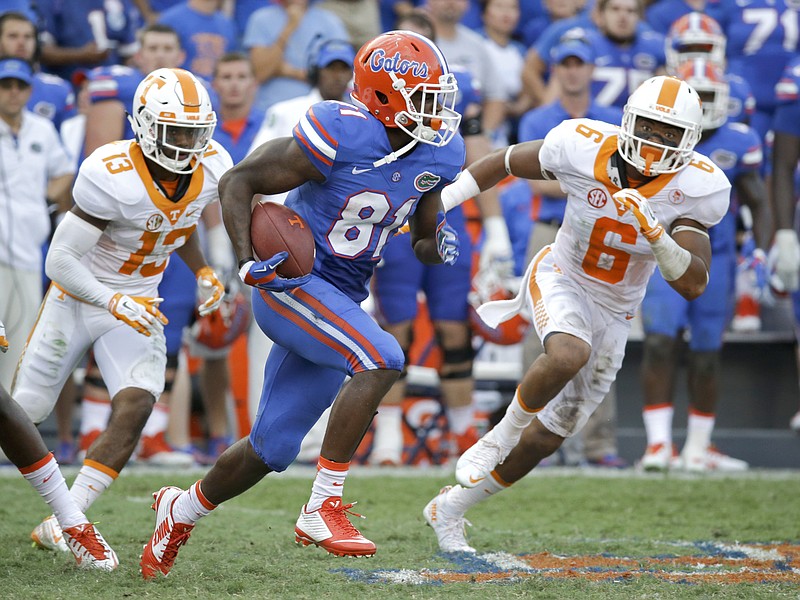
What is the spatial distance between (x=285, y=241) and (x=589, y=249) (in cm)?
135

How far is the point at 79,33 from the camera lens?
828 cm

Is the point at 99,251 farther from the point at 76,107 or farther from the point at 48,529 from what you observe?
the point at 76,107

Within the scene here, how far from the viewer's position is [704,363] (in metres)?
7.33

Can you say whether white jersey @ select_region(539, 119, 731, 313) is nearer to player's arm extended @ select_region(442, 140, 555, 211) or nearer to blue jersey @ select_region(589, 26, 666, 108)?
player's arm extended @ select_region(442, 140, 555, 211)

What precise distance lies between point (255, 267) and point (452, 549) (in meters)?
1.49

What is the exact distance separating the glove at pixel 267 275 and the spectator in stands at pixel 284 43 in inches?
172

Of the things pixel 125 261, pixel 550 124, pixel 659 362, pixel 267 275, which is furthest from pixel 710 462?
pixel 267 275

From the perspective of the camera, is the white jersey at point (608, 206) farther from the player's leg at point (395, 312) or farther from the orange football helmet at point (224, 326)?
the orange football helmet at point (224, 326)

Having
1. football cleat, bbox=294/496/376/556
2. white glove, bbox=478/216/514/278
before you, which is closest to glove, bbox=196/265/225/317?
football cleat, bbox=294/496/376/556

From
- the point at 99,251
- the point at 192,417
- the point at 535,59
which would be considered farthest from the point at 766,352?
the point at 99,251

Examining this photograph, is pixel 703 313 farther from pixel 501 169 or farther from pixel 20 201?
pixel 20 201

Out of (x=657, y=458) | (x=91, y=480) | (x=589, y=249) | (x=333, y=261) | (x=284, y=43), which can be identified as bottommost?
(x=657, y=458)

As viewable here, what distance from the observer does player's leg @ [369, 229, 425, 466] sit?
717 cm

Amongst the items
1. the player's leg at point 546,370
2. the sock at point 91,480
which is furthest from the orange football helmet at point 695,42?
the sock at point 91,480
